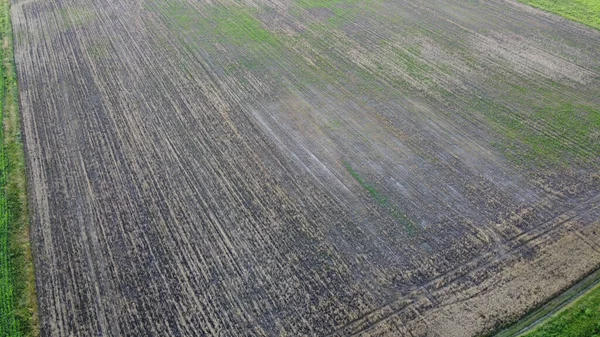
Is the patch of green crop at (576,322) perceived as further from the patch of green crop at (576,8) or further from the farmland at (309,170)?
the patch of green crop at (576,8)

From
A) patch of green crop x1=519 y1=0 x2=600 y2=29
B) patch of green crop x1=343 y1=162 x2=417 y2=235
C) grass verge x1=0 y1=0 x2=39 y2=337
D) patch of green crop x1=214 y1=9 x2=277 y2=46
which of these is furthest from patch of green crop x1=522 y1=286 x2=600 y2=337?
patch of green crop x1=519 y1=0 x2=600 y2=29

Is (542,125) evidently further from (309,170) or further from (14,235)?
(14,235)

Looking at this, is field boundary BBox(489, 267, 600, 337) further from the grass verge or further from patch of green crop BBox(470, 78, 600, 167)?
the grass verge

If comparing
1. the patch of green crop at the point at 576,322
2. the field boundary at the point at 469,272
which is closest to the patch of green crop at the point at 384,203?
the field boundary at the point at 469,272

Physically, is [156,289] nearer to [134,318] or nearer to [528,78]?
[134,318]

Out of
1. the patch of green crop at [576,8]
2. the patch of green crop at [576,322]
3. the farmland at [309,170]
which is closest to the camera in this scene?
the patch of green crop at [576,322]

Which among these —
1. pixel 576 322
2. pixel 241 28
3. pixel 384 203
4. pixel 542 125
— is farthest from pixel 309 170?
pixel 241 28
